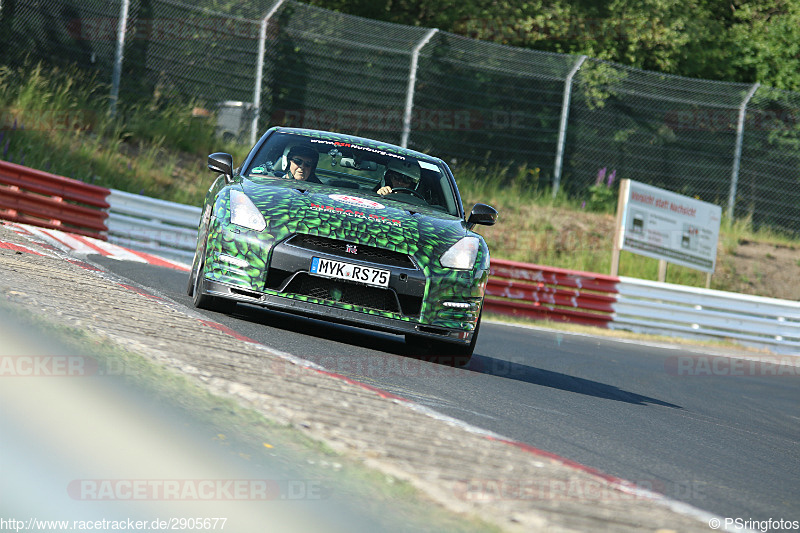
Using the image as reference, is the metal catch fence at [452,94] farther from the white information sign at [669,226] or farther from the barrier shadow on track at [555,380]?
the barrier shadow on track at [555,380]

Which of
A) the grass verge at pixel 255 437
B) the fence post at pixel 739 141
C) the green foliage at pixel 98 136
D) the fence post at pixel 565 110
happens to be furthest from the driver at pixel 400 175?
the fence post at pixel 739 141

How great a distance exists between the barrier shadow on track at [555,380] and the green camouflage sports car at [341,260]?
0.36 meters

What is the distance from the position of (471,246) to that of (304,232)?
1.19 m

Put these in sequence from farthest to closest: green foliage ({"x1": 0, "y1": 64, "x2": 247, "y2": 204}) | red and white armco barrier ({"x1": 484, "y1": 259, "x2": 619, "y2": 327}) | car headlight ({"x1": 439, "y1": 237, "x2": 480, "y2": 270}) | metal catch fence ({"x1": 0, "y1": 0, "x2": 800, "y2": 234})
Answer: metal catch fence ({"x1": 0, "y1": 0, "x2": 800, "y2": 234})
green foliage ({"x1": 0, "y1": 64, "x2": 247, "y2": 204})
red and white armco barrier ({"x1": 484, "y1": 259, "x2": 619, "y2": 327})
car headlight ({"x1": 439, "y1": 237, "x2": 480, "y2": 270})

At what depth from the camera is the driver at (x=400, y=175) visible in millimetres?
7816

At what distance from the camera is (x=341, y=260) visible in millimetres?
6250

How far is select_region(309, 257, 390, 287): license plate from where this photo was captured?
6.23 m

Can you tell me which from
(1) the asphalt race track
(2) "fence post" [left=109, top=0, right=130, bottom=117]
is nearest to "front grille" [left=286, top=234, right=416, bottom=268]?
(1) the asphalt race track

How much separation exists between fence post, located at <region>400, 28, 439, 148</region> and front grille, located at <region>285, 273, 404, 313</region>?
12570mm

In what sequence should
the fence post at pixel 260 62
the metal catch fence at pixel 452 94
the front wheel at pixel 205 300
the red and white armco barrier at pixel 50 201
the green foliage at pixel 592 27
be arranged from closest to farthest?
1. the front wheel at pixel 205 300
2. the red and white armco barrier at pixel 50 201
3. the metal catch fence at pixel 452 94
4. the fence post at pixel 260 62
5. the green foliage at pixel 592 27

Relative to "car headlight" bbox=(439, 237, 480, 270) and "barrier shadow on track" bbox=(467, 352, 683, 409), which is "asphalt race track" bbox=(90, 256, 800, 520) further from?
"car headlight" bbox=(439, 237, 480, 270)

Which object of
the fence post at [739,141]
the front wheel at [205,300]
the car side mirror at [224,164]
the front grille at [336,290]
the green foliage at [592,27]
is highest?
the green foliage at [592,27]

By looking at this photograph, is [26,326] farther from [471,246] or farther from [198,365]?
[471,246]

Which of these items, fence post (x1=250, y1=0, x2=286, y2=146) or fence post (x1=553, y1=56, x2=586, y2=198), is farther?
fence post (x1=553, y1=56, x2=586, y2=198)
